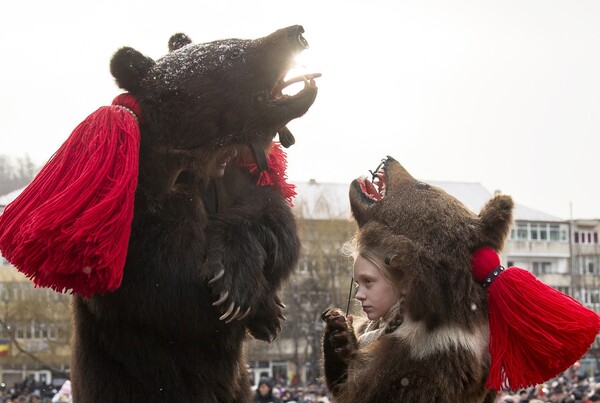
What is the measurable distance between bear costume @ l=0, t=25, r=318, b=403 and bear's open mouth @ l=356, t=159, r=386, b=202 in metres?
0.52

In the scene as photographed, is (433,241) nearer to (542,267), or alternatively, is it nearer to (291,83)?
(291,83)

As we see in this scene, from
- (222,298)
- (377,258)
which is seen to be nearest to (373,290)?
(377,258)

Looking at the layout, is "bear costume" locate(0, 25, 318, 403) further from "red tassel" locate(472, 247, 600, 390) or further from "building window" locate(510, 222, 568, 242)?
"building window" locate(510, 222, 568, 242)

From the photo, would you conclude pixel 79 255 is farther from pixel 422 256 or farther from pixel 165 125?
pixel 422 256

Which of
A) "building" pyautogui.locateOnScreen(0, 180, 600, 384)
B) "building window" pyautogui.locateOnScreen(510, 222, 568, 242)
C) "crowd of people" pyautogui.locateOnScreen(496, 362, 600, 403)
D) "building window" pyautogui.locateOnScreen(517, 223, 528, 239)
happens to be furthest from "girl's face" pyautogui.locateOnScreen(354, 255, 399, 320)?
"building window" pyautogui.locateOnScreen(517, 223, 528, 239)

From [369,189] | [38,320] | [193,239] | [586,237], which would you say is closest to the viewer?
[193,239]

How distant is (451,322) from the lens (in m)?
3.80

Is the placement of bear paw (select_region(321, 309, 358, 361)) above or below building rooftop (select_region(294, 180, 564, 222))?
below

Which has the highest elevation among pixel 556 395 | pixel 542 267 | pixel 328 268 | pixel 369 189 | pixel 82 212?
A: pixel 542 267

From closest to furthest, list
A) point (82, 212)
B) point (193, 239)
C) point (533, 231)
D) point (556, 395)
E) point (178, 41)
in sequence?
point (82, 212)
point (193, 239)
point (178, 41)
point (556, 395)
point (533, 231)

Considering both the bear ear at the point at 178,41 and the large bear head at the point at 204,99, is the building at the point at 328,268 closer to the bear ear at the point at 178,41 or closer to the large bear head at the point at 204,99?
the bear ear at the point at 178,41

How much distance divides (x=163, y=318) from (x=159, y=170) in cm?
60

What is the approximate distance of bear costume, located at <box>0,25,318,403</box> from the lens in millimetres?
3621

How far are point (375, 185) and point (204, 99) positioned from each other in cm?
108
